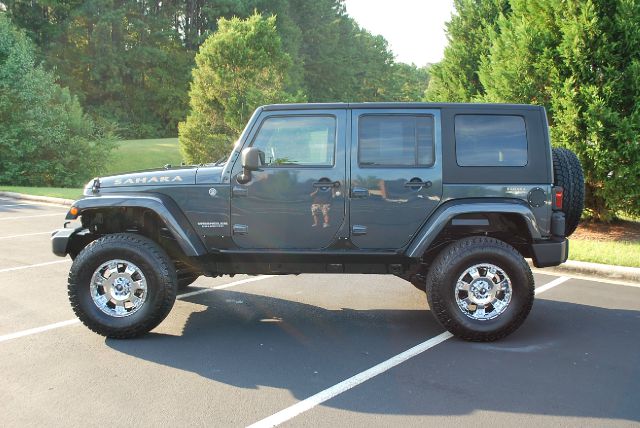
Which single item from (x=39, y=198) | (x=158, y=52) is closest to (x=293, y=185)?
(x=39, y=198)

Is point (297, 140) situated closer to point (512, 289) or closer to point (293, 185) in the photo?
point (293, 185)

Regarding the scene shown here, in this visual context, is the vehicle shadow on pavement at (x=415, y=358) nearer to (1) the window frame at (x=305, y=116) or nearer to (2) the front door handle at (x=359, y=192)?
(2) the front door handle at (x=359, y=192)

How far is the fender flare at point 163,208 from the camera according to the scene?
5.07 m

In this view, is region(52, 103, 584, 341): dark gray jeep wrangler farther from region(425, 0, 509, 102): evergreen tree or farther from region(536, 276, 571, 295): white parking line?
region(425, 0, 509, 102): evergreen tree

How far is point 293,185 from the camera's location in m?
5.12

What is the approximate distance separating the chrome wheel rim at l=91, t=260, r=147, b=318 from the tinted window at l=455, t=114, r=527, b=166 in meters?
3.11

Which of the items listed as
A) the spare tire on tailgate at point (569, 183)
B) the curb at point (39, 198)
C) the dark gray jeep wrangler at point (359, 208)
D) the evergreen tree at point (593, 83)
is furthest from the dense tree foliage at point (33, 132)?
the spare tire on tailgate at point (569, 183)

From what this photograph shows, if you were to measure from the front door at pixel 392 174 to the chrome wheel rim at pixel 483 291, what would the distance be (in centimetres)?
65

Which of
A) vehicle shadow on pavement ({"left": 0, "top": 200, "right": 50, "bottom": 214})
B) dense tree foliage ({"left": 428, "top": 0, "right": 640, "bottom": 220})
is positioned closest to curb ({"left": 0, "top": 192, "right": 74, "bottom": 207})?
vehicle shadow on pavement ({"left": 0, "top": 200, "right": 50, "bottom": 214})

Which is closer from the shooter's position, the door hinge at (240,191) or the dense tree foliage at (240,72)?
the door hinge at (240,191)

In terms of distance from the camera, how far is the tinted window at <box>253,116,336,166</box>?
5168 millimetres

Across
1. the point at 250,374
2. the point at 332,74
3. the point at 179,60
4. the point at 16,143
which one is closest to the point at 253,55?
the point at 16,143

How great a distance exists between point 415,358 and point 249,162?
214 centimetres

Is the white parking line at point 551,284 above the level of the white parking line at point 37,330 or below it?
above
